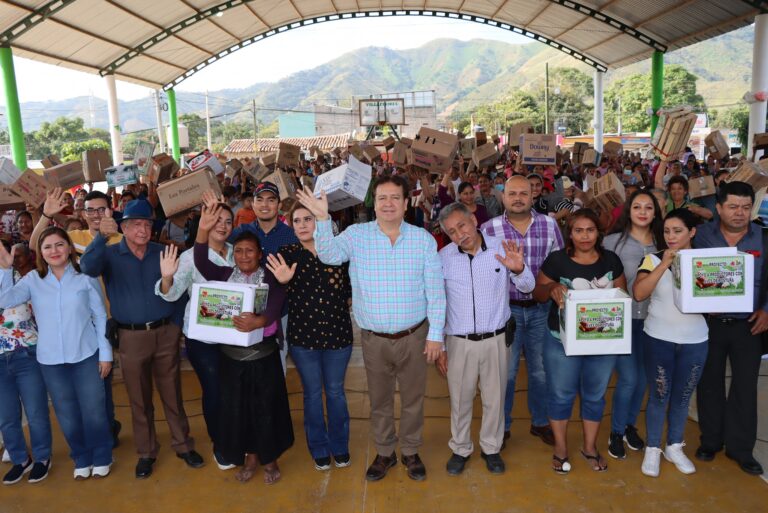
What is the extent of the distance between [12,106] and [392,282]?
46.4 feet

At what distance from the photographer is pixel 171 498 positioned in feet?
9.20

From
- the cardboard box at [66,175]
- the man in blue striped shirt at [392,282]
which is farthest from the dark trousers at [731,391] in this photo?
the cardboard box at [66,175]

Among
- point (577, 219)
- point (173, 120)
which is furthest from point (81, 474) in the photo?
point (173, 120)

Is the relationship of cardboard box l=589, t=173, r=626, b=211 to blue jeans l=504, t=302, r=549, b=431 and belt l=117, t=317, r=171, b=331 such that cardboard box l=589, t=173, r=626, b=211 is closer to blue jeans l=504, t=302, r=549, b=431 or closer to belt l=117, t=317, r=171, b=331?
blue jeans l=504, t=302, r=549, b=431

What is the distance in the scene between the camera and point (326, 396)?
2922 mm

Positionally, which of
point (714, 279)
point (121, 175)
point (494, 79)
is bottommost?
point (714, 279)

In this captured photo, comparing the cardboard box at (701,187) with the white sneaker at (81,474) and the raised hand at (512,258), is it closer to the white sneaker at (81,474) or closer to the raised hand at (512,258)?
the raised hand at (512,258)

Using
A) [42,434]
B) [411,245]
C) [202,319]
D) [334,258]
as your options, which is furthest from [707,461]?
[42,434]

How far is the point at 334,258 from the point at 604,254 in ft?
4.44

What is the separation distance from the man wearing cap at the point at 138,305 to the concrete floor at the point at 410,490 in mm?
245

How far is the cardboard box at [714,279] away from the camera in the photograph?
2.51 meters

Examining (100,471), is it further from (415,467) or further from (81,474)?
(415,467)

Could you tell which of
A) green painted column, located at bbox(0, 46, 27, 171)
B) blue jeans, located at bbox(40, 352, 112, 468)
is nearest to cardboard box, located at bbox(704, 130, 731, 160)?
blue jeans, located at bbox(40, 352, 112, 468)

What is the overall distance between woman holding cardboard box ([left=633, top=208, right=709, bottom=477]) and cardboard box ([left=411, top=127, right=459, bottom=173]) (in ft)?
11.8
